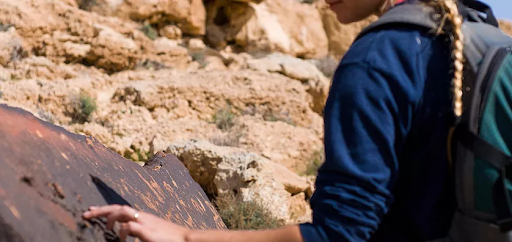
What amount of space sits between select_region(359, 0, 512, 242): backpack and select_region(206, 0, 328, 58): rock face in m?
14.6

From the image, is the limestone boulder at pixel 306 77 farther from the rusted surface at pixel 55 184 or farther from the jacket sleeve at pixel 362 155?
the jacket sleeve at pixel 362 155

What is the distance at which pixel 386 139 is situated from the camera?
37.2 inches

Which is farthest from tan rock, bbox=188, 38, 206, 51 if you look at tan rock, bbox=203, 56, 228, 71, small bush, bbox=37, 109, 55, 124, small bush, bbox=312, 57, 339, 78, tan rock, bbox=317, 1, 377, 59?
small bush, bbox=37, 109, 55, 124

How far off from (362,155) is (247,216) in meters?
3.91

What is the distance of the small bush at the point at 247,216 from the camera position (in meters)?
4.75

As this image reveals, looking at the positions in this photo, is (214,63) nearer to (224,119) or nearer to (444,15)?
(224,119)

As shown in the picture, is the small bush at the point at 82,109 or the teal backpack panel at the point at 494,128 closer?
the teal backpack panel at the point at 494,128

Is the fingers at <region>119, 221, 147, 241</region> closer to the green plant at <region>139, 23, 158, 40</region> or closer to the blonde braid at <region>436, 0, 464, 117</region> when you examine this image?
the blonde braid at <region>436, 0, 464, 117</region>

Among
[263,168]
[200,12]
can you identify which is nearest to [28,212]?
[263,168]

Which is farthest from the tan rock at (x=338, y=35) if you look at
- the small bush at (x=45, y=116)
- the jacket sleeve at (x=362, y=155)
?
the jacket sleeve at (x=362, y=155)

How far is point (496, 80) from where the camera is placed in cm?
94

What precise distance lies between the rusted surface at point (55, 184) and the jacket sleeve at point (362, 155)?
53cm

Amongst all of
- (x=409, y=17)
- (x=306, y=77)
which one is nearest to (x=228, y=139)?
(x=306, y=77)

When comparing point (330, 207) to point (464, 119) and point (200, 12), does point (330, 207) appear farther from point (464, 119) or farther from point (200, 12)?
point (200, 12)
